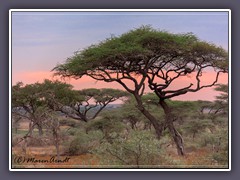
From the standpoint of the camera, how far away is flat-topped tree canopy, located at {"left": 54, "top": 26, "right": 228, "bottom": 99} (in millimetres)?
10844

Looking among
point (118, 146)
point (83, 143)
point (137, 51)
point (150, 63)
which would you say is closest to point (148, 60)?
point (150, 63)

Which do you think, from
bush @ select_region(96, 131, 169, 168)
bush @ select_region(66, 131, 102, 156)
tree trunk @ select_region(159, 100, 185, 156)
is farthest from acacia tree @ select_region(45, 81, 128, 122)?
tree trunk @ select_region(159, 100, 185, 156)

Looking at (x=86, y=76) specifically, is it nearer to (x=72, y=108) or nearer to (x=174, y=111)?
(x=72, y=108)

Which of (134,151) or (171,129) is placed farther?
(171,129)

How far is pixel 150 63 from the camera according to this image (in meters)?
11.0

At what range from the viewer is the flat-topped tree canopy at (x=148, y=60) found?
10.8 meters

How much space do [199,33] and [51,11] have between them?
220cm

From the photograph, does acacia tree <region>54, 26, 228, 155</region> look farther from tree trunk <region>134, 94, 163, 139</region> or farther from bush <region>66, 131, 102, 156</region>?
bush <region>66, 131, 102, 156</region>

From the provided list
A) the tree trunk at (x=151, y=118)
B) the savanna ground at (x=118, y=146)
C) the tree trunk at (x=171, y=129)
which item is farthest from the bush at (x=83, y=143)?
the tree trunk at (x=171, y=129)

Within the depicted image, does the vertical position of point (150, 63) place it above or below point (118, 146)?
above

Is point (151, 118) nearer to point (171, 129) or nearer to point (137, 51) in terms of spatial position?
point (171, 129)

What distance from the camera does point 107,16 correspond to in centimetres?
1066

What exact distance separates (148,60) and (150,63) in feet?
0.18

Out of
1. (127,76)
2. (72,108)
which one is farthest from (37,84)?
(127,76)
